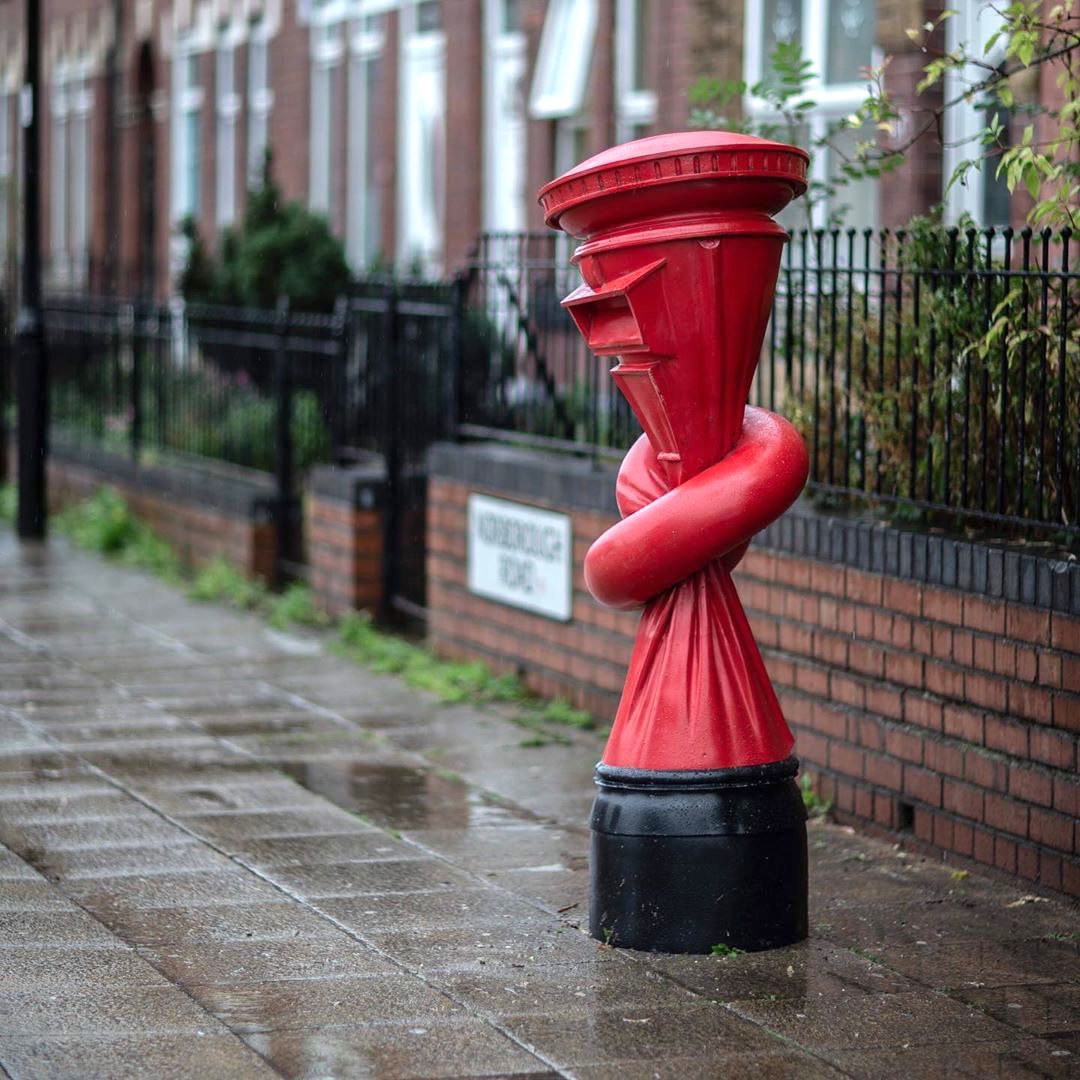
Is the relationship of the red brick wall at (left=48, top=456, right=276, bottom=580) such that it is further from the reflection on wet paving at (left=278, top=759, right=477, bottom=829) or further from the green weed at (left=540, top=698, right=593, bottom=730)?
the reflection on wet paving at (left=278, top=759, right=477, bottom=829)

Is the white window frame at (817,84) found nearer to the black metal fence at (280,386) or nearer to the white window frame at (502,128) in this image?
the black metal fence at (280,386)

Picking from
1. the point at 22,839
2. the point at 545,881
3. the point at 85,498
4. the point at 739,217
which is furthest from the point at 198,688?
the point at 85,498

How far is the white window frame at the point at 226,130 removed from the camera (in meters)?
23.1

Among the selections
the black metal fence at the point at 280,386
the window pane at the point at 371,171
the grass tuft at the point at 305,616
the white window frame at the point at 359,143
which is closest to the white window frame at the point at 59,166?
the white window frame at the point at 359,143

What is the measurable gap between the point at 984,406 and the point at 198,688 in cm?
416

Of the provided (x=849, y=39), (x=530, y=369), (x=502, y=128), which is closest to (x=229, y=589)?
(x=530, y=369)

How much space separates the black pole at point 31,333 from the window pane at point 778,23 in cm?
495

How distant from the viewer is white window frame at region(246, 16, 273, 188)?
72.4ft

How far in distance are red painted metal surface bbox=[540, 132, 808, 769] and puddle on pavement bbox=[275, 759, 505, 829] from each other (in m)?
1.68

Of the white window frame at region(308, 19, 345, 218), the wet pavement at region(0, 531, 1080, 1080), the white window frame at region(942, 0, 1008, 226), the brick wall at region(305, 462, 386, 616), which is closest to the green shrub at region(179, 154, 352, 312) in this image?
the white window frame at region(308, 19, 345, 218)

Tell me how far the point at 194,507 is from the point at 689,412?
26.4 ft

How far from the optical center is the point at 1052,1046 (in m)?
4.52

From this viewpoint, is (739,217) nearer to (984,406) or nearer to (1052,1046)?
(984,406)

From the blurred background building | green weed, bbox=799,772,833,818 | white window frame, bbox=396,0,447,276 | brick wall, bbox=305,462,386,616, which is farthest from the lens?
white window frame, bbox=396,0,447,276
